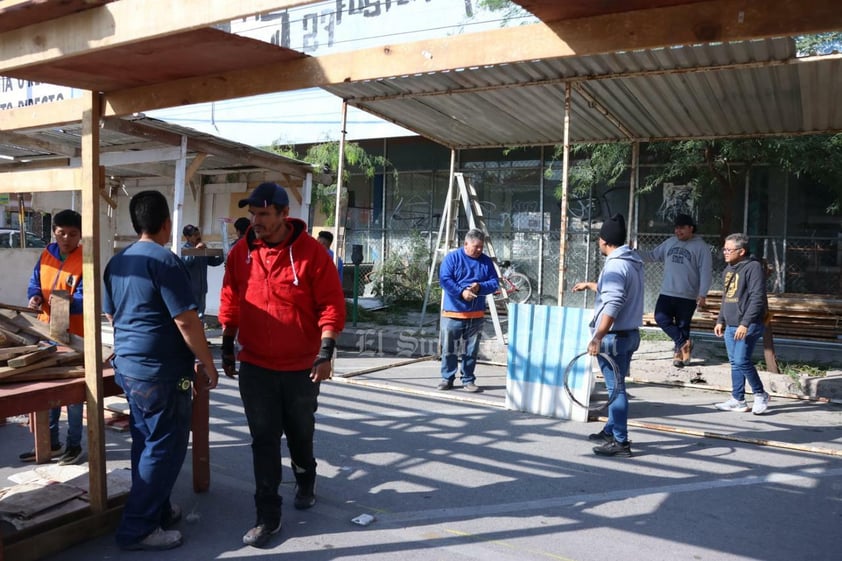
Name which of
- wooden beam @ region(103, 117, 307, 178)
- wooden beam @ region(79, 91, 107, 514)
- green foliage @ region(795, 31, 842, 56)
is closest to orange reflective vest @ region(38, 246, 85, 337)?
wooden beam @ region(79, 91, 107, 514)

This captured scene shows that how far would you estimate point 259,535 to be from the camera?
3764 mm

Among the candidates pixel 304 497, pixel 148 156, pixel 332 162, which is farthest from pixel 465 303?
pixel 332 162

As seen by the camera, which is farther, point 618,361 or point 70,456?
point 618,361

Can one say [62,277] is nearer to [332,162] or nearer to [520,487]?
[520,487]

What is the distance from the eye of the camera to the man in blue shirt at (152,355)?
3580mm

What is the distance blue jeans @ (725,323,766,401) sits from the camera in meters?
6.73

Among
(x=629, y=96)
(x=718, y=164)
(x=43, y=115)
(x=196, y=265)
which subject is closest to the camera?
(x=43, y=115)

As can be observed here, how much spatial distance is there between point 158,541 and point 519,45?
3.38 m

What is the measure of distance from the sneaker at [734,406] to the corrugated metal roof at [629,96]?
3.42m

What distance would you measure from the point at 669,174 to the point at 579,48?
31.2 ft

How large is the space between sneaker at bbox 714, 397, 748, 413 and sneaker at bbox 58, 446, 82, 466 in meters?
6.13

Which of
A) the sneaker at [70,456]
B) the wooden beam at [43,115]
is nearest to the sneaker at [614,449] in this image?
the sneaker at [70,456]

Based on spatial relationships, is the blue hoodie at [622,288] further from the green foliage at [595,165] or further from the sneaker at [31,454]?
the green foliage at [595,165]

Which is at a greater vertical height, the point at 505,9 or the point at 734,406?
the point at 505,9
